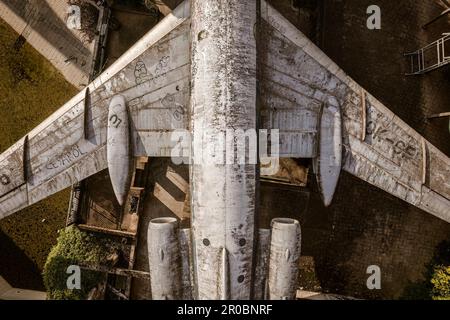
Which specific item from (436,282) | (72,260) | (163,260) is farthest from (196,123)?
(436,282)

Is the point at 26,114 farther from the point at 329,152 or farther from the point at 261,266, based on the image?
the point at 329,152

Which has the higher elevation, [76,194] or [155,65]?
[155,65]

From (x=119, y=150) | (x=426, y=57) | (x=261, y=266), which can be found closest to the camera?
(x=261, y=266)

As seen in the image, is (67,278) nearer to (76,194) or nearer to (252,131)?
(76,194)

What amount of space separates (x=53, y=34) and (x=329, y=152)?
10.9m

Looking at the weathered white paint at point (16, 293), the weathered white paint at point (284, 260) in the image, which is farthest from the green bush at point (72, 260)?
the weathered white paint at point (284, 260)

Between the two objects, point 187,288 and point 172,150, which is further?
point 172,150

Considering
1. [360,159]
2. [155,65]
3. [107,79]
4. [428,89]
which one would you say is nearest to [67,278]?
[107,79]

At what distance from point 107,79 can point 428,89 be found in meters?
11.4

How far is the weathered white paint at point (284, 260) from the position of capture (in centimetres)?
902

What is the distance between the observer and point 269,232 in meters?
9.48

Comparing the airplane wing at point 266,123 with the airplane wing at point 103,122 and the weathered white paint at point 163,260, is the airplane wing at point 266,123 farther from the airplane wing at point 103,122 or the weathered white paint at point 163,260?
the weathered white paint at point 163,260

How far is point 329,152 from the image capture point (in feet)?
33.2

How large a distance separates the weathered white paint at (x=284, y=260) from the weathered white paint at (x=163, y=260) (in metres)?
2.59
